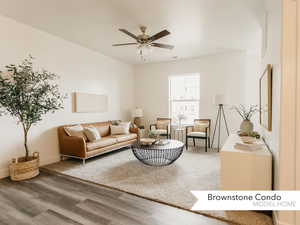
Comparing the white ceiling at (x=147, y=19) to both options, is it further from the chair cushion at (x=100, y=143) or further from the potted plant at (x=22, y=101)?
the chair cushion at (x=100, y=143)

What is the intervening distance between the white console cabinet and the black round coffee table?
1.23 m

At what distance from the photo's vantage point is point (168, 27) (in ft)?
10.7

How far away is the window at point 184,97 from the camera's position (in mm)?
5480

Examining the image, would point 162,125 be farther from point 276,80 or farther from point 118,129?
point 276,80

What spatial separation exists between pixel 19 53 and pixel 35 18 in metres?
0.74

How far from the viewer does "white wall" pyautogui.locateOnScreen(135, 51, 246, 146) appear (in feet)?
15.4

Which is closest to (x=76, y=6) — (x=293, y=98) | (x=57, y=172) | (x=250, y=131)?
(x=57, y=172)

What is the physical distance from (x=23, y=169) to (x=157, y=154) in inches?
97.6

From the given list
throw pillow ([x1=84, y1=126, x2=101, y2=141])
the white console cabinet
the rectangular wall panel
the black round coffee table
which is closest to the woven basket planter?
throw pillow ([x1=84, y1=126, x2=101, y2=141])

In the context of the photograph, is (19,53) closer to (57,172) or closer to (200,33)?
(57,172)

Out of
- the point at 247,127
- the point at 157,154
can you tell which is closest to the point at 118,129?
the point at 157,154

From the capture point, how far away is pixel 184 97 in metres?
5.66

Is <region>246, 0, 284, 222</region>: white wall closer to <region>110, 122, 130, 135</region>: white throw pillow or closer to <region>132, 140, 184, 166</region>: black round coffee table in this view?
<region>132, 140, 184, 166</region>: black round coffee table

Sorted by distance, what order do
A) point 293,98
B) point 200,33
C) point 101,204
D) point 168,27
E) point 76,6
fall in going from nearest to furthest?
point 293,98
point 101,204
point 76,6
point 168,27
point 200,33
